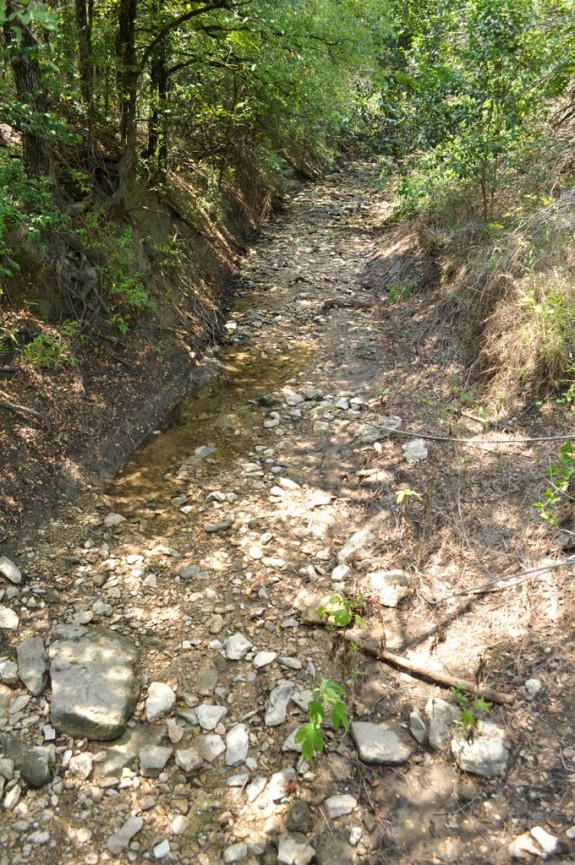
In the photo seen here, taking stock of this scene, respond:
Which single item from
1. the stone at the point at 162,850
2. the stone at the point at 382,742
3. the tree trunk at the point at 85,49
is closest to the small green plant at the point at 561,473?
the stone at the point at 382,742

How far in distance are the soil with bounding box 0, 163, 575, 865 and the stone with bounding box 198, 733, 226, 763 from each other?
0.07 m

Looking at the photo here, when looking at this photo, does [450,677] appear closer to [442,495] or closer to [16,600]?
[442,495]

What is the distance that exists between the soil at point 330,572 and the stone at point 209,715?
61 mm

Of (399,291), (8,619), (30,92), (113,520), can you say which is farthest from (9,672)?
(399,291)

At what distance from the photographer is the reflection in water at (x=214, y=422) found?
4.69 m

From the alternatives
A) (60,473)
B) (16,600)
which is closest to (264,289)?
(60,473)

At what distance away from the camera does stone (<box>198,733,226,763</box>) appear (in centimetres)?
287

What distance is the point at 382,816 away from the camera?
102 inches

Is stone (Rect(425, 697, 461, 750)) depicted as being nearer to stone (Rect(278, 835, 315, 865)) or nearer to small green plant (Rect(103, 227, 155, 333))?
stone (Rect(278, 835, 315, 865))

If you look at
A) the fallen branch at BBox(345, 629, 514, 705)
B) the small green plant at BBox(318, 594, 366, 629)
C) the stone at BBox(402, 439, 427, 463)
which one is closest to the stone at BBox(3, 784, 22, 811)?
the small green plant at BBox(318, 594, 366, 629)

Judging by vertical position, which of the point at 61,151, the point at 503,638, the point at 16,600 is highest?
the point at 61,151

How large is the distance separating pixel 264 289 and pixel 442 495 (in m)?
5.14

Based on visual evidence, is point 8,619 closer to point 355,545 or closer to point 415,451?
point 355,545

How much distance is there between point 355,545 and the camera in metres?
4.02
